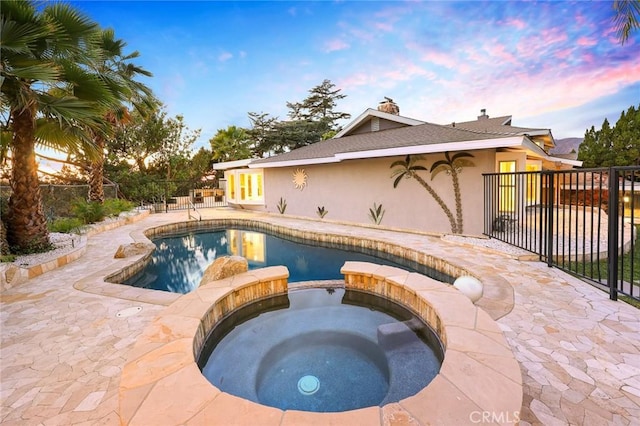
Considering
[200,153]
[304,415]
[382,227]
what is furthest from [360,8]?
[200,153]

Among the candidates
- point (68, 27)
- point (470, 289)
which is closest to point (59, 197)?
point (68, 27)

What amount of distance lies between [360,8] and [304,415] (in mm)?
11659

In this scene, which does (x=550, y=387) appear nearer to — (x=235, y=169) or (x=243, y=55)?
(x=243, y=55)

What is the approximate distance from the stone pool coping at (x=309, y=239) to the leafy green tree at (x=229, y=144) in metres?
14.2

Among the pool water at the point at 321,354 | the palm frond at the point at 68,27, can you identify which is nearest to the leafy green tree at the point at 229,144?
the palm frond at the point at 68,27

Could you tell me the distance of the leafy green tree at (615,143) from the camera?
2095 cm

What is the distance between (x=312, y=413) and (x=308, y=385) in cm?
121

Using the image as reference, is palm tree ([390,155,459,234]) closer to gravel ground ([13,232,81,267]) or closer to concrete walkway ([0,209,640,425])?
concrete walkway ([0,209,640,425])

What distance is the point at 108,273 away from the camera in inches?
216

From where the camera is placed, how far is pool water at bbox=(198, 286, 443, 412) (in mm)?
2771

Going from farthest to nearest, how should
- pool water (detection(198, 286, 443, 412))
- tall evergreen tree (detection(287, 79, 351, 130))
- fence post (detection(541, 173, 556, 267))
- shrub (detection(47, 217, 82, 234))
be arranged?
tall evergreen tree (detection(287, 79, 351, 130)) < shrub (detection(47, 217, 82, 234)) < fence post (detection(541, 173, 556, 267)) < pool water (detection(198, 286, 443, 412))

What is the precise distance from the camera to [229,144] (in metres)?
25.3

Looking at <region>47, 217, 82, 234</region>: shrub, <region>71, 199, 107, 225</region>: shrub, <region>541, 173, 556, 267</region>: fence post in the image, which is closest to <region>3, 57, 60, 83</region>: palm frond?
<region>47, 217, 82, 234</region>: shrub

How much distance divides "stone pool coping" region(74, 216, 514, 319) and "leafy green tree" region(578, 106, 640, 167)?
23852 mm
